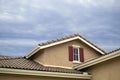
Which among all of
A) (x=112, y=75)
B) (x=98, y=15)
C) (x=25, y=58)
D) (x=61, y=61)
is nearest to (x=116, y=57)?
(x=112, y=75)

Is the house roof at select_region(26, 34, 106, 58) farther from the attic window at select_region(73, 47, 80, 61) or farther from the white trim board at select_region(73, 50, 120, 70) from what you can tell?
the white trim board at select_region(73, 50, 120, 70)

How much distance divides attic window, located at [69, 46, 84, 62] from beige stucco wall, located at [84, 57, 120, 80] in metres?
3.18

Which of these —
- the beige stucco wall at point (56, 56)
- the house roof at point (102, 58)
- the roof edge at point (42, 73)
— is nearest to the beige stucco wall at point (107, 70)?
the house roof at point (102, 58)

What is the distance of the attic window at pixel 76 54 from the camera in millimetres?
22469

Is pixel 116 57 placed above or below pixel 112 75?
above

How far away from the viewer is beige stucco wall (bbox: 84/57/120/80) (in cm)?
1722

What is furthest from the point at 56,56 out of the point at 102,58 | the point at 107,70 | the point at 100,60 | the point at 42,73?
the point at 107,70

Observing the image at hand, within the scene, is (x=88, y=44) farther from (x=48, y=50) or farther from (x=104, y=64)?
(x=104, y=64)

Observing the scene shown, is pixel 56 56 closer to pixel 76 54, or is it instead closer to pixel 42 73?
pixel 76 54

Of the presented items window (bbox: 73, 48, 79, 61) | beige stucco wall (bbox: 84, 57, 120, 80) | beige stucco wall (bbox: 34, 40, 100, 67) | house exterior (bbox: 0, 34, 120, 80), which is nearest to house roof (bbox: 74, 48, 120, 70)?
house exterior (bbox: 0, 34, 120, 80)

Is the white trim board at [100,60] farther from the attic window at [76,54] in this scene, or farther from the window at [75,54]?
the window at [75,54]

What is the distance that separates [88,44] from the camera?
23297 mm

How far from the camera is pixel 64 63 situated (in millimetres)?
22094

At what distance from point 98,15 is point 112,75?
21815 mm
